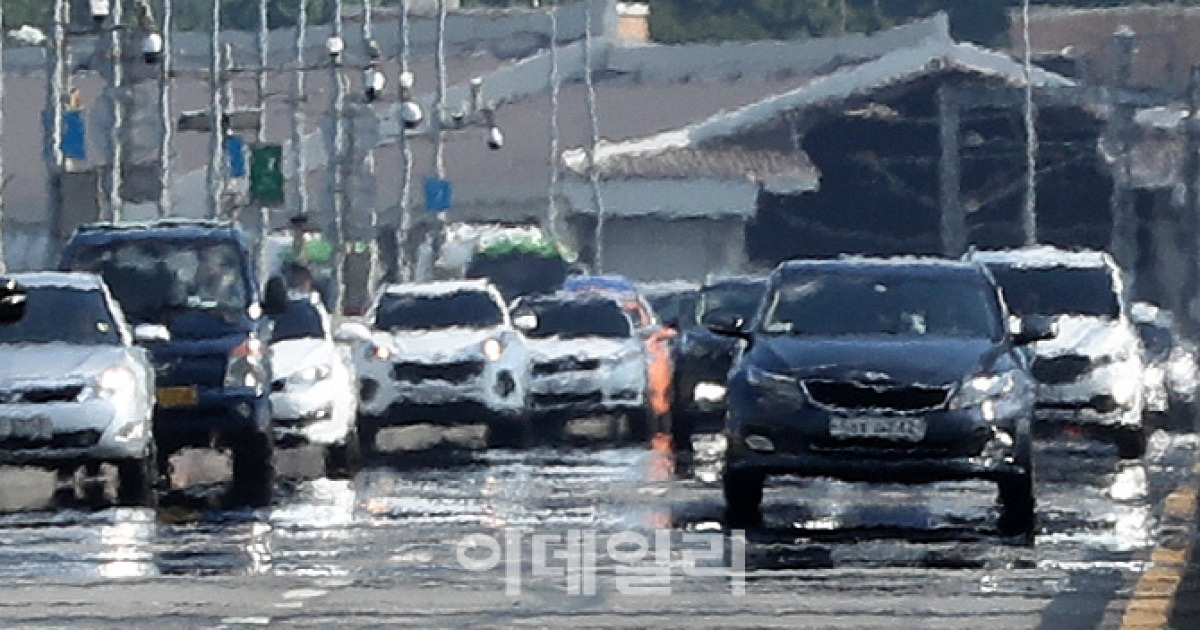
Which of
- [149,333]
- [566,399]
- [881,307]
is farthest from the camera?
[566,399]

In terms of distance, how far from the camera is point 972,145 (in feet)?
264

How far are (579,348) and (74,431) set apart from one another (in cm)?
1317

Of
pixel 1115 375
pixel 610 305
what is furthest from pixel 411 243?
pixel 1115 375

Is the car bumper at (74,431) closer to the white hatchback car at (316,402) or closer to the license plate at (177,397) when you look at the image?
the license plate at (177,397)

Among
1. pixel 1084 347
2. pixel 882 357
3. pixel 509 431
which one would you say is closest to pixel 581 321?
pixel 509 431

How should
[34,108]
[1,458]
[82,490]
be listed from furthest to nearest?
1. [34,108]
2. [82,490]
3. [1,458]

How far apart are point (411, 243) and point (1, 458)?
68.2 meters

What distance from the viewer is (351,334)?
33312 mm

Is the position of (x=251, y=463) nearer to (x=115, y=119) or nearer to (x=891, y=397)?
(x=891, y=397)

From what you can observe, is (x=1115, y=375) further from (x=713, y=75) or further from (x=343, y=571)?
(x=713, y=75)

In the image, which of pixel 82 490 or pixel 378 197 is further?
pixel 378 197

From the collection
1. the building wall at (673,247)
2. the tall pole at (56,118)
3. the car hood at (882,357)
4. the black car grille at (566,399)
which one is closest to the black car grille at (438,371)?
the black car grille at (566,399)

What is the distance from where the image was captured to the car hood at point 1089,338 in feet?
107

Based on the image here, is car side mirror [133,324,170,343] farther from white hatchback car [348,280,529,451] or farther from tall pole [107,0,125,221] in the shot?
tall pole [107,0,125,221]
